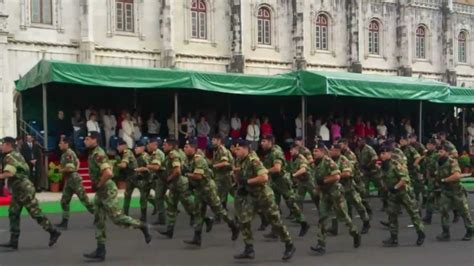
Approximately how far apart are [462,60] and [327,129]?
19.8 meters

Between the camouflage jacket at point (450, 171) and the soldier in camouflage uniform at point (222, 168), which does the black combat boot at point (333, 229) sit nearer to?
the soldier in camouflage uniform at point (222, 168)

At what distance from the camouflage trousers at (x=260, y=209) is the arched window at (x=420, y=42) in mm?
30728

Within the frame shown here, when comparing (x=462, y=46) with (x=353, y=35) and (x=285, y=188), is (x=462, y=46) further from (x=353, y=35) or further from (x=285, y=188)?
(x=285, y=188)

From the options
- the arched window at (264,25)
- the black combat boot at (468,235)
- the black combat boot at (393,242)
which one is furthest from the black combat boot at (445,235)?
the arched window at (264,25)

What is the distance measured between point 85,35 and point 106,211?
17494 mm

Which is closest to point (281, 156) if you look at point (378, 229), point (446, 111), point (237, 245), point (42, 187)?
point (237, 245)

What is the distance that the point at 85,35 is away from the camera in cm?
2614

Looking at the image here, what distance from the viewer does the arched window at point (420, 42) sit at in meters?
38.5

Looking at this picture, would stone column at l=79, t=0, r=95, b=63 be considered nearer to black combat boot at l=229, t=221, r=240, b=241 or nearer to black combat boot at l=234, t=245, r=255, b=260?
black combat boot at l=229, t=221, r=240, b=241

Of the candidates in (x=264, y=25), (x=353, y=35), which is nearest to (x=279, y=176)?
(x=264, y=25)

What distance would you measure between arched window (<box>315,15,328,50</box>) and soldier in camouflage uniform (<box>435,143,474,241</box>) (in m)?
22.6

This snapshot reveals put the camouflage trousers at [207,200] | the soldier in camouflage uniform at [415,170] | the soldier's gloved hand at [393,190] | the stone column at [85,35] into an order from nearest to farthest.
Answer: the soldier's gloved hand at [393,190] < the camouflage trousers at [207,200] < the soldier in camouflage uniform at [415,170] < the stone column at [85,35]

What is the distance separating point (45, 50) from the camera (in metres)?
25.4

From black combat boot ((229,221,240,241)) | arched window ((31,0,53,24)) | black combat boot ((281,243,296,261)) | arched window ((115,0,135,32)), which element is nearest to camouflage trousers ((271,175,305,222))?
black combat boot ((229,221,240,241))
